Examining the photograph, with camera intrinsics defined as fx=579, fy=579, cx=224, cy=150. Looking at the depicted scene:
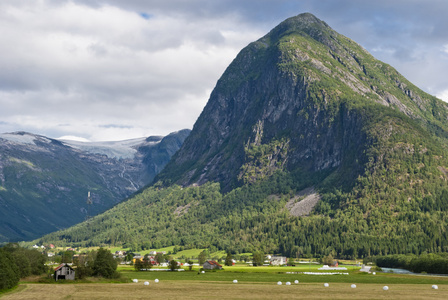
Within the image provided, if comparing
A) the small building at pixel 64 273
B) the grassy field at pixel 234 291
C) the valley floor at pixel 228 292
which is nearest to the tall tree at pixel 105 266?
the small building at pixel 64 273

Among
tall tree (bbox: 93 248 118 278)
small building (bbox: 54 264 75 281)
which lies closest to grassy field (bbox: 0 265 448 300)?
small building (bbox: 54 264 75 281)

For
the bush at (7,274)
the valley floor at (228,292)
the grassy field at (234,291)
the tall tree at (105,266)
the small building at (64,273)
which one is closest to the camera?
the valley floor at (228,292)

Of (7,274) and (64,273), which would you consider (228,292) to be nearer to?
(7,274)

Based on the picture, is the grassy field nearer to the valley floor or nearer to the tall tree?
the valley floor

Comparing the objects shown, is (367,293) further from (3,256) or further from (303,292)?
(3,256)

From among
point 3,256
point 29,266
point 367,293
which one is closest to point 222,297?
point 367,293

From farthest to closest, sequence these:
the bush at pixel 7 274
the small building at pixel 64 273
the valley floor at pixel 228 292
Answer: the small building at pixel 64 273 → the bush at pixel 7 274 → the valley floor at pixel 228 292

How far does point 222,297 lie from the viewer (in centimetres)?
13038

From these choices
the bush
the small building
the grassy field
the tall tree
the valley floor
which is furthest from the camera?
the tall tree

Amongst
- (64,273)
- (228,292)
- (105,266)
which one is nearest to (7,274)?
(64,273)

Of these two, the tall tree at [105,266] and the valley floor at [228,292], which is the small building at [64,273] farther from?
the valley floor at [228,292]

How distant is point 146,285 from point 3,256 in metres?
40.4

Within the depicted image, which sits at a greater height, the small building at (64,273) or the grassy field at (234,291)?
the small building at (64,273)

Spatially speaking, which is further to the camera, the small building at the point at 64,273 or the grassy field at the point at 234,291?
the small building at the point at 64,273
